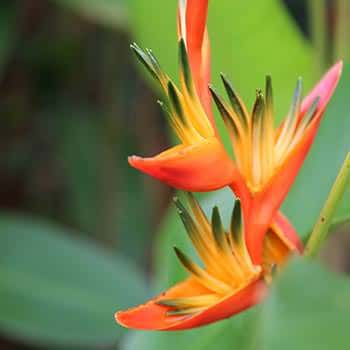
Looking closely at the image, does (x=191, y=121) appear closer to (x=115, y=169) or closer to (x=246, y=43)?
(x=246, y=43)

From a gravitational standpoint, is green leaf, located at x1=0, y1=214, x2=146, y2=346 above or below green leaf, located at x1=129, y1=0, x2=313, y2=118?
below

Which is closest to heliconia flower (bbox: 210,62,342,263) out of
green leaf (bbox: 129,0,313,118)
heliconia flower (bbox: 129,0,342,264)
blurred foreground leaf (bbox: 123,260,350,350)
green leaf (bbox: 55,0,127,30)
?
heliconia flower (bbox: 129,0,342,264)

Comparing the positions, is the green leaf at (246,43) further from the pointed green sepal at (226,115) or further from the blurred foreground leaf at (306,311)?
the blurred foreground leaf at (306,311)

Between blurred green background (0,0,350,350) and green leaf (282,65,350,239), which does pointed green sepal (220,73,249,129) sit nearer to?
blurred green background (0,0,350,350)

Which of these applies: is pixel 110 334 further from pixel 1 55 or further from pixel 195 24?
pixel 195 24

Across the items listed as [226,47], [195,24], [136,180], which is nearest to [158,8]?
[226,47]

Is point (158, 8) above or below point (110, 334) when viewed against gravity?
above

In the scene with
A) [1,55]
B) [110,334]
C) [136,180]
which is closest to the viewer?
[110,334]
